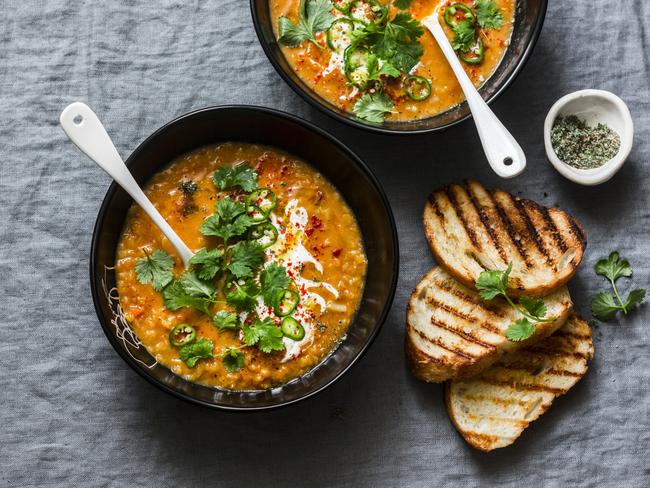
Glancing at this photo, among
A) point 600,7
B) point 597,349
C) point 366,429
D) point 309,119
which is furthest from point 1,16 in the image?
point 597,349

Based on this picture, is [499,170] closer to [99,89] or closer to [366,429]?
[366,429]

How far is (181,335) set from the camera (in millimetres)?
3707

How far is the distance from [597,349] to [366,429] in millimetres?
1351

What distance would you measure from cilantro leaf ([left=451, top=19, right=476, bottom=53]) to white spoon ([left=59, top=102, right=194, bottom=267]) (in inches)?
69.5

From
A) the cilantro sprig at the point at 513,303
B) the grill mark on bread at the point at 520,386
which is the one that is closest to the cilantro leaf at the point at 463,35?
the cilantro sprig at the point at 513,303

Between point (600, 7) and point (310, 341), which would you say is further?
point (600, 7)

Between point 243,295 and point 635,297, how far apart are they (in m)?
2.12

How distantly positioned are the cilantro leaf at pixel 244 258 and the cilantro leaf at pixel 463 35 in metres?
1.50

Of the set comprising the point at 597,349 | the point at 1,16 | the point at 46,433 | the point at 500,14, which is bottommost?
the point at 46,433

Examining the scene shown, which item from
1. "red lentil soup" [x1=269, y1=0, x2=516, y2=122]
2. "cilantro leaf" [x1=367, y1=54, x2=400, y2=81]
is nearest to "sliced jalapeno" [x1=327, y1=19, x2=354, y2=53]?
"red lentil soup" [x1=269, y1=0, x2=516, y2=122]

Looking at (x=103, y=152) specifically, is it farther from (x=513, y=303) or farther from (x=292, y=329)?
(x=513, y=303)

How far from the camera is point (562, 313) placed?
3910 mm

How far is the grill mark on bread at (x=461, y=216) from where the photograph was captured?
4.01 m

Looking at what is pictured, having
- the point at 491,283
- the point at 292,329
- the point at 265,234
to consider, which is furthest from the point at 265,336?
the point at 491,283
